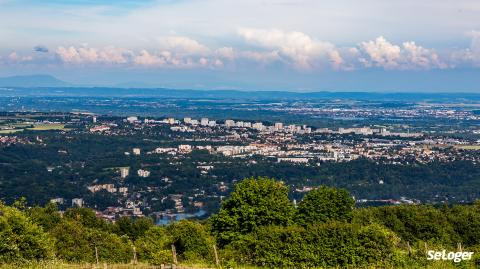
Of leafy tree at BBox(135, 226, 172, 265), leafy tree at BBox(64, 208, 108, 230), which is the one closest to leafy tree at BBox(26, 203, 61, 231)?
leafy tree at BBox(64, 208, 108, 230)

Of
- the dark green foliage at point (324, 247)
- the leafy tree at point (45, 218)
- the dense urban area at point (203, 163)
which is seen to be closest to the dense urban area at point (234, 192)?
the dark green foliage at point (324, 247)

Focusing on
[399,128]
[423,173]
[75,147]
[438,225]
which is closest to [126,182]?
[75,147]

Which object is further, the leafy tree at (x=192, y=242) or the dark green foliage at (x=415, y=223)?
the dark green foliage at (x=415, y=223)

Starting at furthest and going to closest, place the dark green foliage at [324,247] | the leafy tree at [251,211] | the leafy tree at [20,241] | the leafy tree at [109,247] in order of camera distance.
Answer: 1. the leafy tree at [109,247]
2. the leafy tree at [251,211]
3. the leafy tree at [20,241]
4. the dark green foliage at [324,247]

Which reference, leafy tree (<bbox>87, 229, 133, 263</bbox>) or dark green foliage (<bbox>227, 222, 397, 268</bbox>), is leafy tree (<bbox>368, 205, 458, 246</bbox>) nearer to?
dark green foliage (<bbox>227, 222, 397, 268</bbox>)

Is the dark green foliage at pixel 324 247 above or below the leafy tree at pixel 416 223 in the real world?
above

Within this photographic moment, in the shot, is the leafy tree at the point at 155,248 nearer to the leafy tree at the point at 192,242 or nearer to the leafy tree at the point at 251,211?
the leafy tree at the point at 192,242

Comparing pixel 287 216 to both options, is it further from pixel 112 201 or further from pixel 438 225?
pixel 112 201
